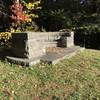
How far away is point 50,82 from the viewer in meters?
7.10

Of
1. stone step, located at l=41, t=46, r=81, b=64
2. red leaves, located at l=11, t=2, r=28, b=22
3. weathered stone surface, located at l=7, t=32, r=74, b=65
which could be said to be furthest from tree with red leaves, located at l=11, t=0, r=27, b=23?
weathered stone surface, located at l=7, t=32, r=74, b=65

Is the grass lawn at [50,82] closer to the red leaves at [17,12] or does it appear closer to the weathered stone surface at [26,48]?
the weathered stone surface at [26,48]

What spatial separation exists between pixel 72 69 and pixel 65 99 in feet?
6.13

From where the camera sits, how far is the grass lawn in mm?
6457

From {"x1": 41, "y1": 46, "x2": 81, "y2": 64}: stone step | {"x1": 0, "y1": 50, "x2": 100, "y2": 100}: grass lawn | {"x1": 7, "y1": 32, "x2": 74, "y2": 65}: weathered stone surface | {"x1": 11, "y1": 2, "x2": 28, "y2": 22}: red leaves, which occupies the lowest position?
{"x1": 0, "y1": 50, "x2": 100, "y2": 100}: grass lawn

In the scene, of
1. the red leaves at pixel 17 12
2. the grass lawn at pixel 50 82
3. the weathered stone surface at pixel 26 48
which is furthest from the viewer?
the red leaves at pixel 17 12

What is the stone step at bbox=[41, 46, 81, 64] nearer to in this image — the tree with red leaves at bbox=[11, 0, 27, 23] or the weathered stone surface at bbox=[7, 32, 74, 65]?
the weathered stone surface at bbox=[7, 32, 74, 65]

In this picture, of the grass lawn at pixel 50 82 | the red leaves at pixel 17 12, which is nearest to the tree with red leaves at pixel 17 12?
the red leaves at pixel 17 12

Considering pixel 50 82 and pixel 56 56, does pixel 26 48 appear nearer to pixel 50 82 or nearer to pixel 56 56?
pixel 56 56

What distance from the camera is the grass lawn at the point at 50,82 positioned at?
6.46 m

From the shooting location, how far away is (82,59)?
9.42m

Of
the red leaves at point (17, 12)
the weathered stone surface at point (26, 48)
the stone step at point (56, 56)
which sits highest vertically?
the red leaves at point (17, 12)

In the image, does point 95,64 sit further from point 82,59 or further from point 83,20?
point 83,20

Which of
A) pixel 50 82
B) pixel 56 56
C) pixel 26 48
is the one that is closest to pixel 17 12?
pixel 56 56
